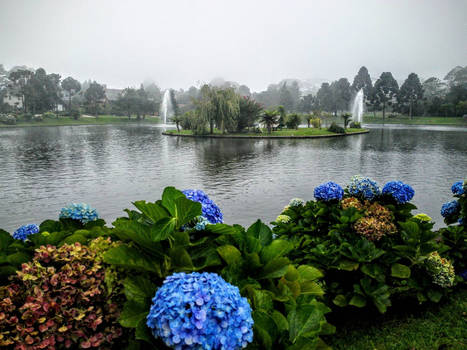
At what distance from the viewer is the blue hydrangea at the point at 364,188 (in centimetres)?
361

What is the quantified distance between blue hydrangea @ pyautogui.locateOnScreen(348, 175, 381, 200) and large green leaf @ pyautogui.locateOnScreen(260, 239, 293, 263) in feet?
7.13

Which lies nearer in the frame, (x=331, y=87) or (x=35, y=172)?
(x=35, y=172)

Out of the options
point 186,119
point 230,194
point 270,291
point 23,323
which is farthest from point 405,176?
point 186,119

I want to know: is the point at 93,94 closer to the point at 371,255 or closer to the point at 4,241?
the point at 4,241

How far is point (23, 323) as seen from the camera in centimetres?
142

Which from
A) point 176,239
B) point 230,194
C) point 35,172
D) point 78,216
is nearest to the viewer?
point 176,239

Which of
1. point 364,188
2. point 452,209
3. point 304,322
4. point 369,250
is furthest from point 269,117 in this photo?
point 304,322

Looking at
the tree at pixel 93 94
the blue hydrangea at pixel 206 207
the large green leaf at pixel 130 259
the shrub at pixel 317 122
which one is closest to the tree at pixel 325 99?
the shrub at pixel 317 122

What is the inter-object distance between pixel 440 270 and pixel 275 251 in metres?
2.13

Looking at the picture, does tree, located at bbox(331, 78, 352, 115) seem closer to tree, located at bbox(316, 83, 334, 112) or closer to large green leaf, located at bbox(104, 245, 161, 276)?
tree, located at bbox(316, 83, 334, 112)

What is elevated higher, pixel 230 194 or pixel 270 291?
pixel 270 291

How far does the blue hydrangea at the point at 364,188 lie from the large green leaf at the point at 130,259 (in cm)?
272

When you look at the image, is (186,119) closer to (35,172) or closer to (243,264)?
(35,172)

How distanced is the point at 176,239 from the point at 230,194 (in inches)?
312
